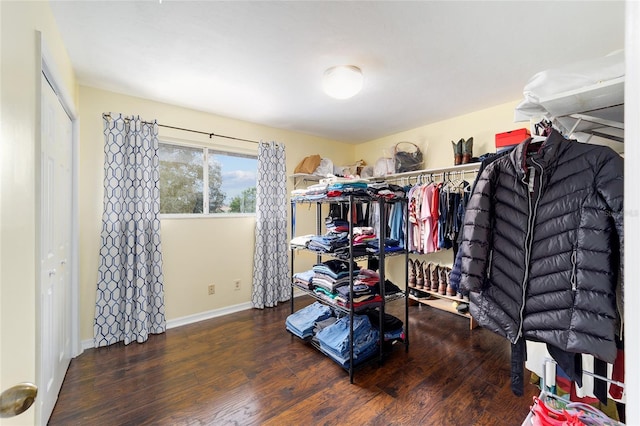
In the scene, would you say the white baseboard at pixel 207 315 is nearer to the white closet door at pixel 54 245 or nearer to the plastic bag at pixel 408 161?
the white closet door at pixel 54 245

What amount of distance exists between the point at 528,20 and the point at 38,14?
8.74ft

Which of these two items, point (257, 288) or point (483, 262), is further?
point (257, 288)

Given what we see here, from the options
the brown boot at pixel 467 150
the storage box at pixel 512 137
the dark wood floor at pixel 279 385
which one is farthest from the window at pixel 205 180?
the storage box at pixel 512 137

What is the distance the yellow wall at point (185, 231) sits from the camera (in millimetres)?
2502

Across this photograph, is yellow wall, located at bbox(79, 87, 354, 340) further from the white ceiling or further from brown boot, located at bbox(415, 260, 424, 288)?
brown boot, located at bbox(415, 260, 424, 288)

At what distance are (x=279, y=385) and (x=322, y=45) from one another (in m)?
2.49

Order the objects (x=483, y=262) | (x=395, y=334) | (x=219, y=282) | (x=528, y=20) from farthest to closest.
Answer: (x=219, y=282) < (x=395, y=334) < (x=528, y=20) < (x=483, y=262)

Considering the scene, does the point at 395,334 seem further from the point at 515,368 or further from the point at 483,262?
the point at 483,262

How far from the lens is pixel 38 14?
1.28 m

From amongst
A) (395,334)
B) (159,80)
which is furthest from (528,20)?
(159,80)

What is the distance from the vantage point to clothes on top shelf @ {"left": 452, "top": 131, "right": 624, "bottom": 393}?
3.28 ft

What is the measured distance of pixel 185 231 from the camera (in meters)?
3.06

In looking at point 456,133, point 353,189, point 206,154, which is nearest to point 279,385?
point 353,189

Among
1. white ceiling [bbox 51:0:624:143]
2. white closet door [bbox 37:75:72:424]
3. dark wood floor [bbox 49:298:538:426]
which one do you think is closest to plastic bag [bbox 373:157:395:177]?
white ceiling [bbox 51:0:624:143]
